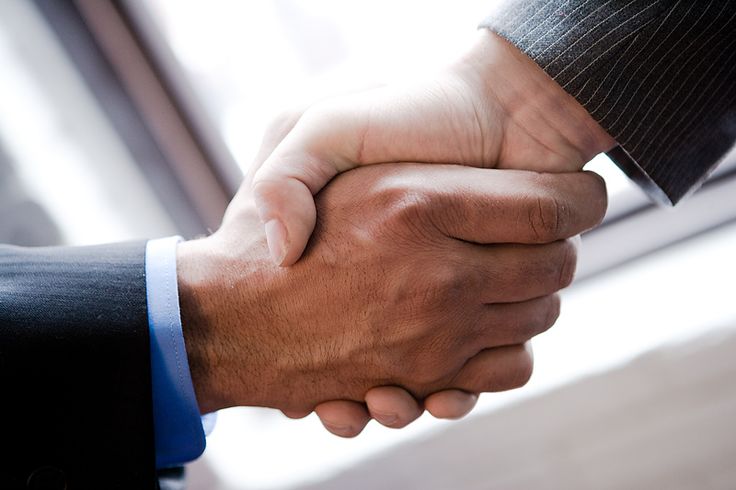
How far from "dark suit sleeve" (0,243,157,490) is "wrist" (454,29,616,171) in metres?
0.53

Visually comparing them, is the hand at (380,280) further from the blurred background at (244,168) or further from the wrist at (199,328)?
the blurred background at (244,168)

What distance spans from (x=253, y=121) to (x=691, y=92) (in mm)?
823

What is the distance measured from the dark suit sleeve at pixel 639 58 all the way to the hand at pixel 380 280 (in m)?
0.10

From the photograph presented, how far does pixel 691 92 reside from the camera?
33.6 inches

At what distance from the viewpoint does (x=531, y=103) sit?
0.89 metres

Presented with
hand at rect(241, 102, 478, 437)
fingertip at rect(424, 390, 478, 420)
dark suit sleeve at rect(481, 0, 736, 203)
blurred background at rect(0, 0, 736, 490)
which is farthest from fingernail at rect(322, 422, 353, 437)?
dark suit sleeve at rect(481, 0, 736, 203)

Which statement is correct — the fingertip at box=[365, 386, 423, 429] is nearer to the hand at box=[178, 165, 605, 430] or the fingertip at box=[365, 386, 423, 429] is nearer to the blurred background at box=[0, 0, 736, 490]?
the hand at box=[178, 165, 605, 430]

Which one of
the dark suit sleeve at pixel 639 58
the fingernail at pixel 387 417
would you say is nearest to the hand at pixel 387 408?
the fingernail at pixel 387 417

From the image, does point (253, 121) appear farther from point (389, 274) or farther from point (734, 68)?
point (734, 68)

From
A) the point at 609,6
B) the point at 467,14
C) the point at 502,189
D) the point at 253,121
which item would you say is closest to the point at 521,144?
the point at 502,189

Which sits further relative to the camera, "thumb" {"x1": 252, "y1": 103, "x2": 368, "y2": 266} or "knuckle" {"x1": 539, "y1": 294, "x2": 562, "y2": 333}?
"knuckle" {"x1": 539, "y1": 294, "x2": 562, "y2": 333}

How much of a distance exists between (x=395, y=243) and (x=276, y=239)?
0.50 feet

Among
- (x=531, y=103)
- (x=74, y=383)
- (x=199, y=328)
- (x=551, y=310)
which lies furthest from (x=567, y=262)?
(x=74, y=383)

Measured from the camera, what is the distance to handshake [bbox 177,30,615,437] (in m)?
0.84
